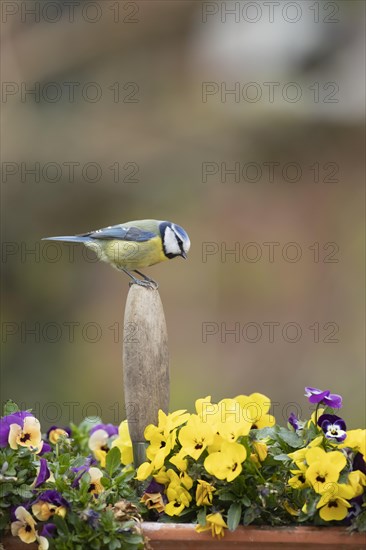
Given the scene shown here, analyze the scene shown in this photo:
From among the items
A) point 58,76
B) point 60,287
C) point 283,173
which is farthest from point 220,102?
point 60,287

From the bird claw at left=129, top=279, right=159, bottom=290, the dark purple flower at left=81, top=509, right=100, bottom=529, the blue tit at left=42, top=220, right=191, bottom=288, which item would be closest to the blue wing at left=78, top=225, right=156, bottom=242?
the blue tit at left=42, top=220, right=191, bottom=288

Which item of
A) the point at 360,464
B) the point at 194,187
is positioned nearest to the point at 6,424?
the point at 360,464

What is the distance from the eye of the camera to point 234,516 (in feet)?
4.58

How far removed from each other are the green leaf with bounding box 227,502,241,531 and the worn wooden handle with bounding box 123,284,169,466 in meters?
0.27

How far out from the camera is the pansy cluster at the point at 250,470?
1390 mm

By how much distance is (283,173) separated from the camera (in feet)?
15.8

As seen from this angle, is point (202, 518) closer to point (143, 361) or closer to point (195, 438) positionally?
point (195, 438)

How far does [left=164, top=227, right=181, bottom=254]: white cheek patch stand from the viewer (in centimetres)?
176

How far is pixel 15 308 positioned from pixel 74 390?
55 centimetres

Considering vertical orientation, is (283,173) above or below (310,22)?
below

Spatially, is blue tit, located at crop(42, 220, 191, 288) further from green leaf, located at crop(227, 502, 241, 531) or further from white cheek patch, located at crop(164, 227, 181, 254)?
green leaf, located at crop(227, 502, 241, 531)

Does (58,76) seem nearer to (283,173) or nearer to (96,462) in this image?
(283,173)

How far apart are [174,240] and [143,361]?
0.92 ft

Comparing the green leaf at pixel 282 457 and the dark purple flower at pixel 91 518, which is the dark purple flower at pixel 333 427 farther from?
the dark purple flower at pixel 91 518
